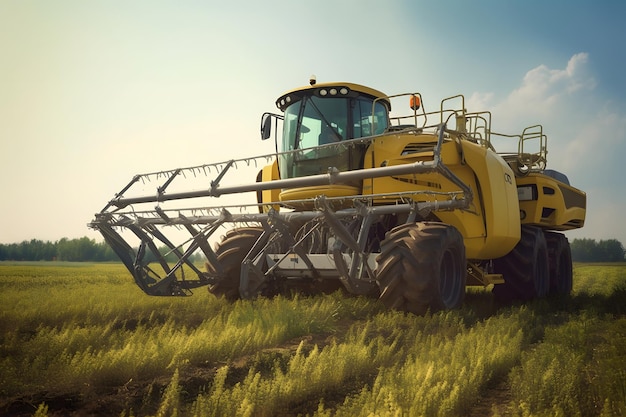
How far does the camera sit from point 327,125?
25.1 feet

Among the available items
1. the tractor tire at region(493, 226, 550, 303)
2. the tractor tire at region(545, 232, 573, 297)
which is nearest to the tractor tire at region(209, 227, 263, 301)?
the tractor tire at region(493, 226, 550, 303)

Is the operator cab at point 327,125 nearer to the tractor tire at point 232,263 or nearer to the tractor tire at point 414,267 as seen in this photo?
the tractor tire at point 232,263

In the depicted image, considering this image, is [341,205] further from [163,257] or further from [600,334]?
[600,334]

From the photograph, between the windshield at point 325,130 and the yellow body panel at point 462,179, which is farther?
the windshield at point 325,130

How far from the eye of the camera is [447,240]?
244 inches

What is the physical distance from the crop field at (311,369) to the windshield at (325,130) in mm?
2267

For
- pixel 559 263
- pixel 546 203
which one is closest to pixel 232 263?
pixel 546 203

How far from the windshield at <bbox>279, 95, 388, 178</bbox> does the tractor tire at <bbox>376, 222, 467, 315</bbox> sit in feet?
5.54

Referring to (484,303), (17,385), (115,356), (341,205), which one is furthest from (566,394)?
(484,303)

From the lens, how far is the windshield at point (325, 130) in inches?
296

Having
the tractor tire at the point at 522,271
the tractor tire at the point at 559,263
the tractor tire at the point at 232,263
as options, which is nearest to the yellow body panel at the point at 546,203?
the tractor tire at the point at 559,263

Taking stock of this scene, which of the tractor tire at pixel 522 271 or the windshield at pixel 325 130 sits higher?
the windshield at pixel 325 130

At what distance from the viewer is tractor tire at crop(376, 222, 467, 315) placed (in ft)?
19.2

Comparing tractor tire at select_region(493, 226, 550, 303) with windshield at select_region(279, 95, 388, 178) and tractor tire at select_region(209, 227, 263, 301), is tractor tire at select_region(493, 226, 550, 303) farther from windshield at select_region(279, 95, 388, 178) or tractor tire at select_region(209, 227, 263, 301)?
tractor tire at select_region(209, 227, 263, 301)
